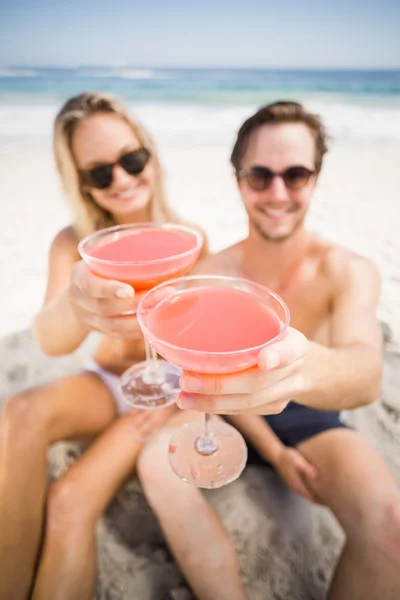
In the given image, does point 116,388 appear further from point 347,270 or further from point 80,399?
point 347,270

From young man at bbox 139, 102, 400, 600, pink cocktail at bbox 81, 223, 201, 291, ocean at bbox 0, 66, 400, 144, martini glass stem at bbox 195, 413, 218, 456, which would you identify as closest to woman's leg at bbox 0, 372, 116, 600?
young man at bbox 139, 102, 400, 600

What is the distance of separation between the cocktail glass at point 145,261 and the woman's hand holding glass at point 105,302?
0.05 meters

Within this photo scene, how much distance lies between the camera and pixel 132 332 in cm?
167

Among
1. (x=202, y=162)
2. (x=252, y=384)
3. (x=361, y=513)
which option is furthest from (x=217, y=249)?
(x=202, y=162)

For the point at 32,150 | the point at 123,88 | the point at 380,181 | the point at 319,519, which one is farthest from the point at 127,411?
the point at 123,88

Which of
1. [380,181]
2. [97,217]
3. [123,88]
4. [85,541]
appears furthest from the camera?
[123,88]

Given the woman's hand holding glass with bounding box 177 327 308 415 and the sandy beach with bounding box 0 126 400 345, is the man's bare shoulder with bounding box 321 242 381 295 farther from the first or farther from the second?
the sandy beach with bounding box 0 126 400 345

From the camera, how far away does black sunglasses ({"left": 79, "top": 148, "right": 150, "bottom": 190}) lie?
→ 7.72 ft

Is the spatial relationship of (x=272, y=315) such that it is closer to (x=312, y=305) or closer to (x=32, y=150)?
(x=312, y=305)

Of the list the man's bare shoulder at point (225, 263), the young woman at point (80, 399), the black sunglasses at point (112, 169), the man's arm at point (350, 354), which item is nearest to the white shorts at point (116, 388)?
the young woman at point (80, 399)

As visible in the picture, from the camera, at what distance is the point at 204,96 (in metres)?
17.5

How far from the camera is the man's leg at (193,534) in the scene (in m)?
1.55

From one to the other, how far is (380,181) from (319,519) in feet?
23.1

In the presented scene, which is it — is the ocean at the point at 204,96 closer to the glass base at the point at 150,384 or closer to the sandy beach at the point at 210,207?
the sandy beach at the point at 210,207
